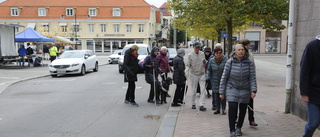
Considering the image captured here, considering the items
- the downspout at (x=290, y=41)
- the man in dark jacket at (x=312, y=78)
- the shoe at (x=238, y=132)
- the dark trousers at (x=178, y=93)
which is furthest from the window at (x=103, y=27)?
the man in dark jacket at (x=312, y=78)

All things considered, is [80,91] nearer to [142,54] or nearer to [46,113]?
[46,113]

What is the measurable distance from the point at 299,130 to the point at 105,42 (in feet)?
180

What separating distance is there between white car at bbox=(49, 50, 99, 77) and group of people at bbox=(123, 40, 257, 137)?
8607 mm

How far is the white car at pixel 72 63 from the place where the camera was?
55.4 ft

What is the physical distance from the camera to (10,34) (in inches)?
928

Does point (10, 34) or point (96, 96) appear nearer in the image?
point (96, 96)

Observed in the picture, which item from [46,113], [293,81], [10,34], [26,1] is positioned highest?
[26,1]

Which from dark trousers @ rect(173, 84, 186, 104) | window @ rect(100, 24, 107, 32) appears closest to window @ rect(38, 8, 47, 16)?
window @ rect(100, 24, 107, 32)

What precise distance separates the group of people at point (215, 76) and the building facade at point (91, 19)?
48.5 metres

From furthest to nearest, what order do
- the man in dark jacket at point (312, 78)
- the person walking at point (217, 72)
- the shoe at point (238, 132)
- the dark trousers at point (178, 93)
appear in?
1. the dark trousers at point (178, 93)
2. the person walking at point (217, 72)
3. the shoe at point (238, 132)
4. the man in dark jacket at point (312, 78)

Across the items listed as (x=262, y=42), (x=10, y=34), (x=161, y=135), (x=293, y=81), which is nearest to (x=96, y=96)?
(x=161, y=135)

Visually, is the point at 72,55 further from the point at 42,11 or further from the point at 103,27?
the point at 42,11

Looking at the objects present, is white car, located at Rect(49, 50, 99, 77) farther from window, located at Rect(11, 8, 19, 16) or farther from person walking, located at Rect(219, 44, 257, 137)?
window, located at Rect(11, 8, 19, 16)

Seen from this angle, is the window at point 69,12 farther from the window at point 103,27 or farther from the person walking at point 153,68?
the person walking at point 153,68
